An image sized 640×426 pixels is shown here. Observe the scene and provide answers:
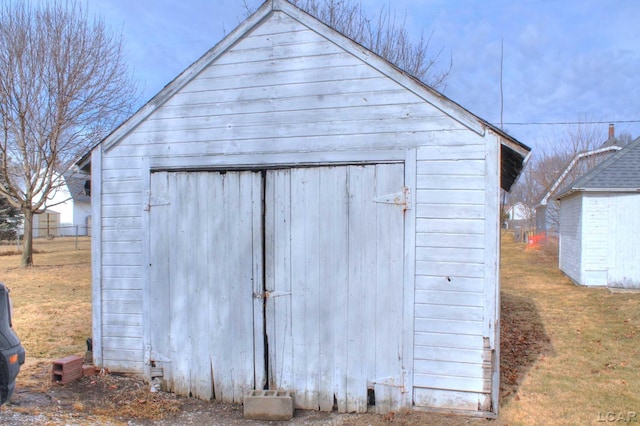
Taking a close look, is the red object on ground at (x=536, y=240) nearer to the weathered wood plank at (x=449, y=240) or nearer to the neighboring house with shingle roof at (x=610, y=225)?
the neighboring house with shingle roof at (x=610, y=225)

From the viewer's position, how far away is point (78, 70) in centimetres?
1431

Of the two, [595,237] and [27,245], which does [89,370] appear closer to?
[595,237]

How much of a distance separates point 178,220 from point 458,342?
3.18 metres

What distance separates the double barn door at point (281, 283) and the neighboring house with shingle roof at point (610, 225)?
10378mm

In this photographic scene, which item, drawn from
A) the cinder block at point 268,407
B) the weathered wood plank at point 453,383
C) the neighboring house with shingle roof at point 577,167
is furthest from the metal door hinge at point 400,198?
the neighboring house with shingle roof at point 577,167

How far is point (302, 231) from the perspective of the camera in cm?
438

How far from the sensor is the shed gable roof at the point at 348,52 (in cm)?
405

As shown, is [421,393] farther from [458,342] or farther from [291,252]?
[291,252]

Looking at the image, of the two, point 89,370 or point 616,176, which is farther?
point 616,176

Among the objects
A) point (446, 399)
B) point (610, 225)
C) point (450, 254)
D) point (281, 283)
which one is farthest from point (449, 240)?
point (610, 225)

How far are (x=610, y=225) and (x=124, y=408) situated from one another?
41.9 feet

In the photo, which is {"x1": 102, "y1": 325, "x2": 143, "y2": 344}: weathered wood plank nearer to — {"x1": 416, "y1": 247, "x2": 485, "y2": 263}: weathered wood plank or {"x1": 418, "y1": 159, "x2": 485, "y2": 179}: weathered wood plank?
{"x1": 416, "y1": 247, "x2": 485, "y2": 263}: weathered wood plank

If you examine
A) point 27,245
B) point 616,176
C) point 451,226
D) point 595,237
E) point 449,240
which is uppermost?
point 616,176

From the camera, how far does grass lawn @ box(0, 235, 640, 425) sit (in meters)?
4.63
